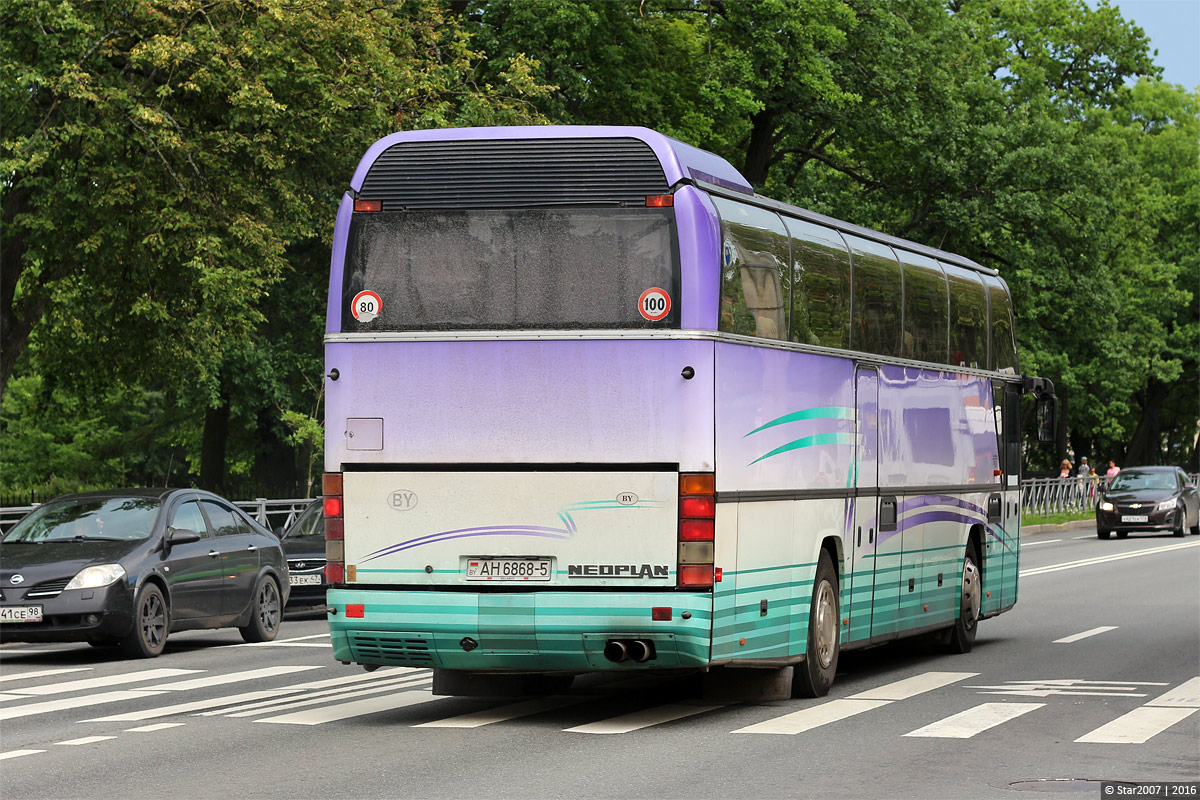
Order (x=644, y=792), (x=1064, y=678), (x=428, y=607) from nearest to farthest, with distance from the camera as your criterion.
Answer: (x=644, y=792) < (x=428, y=607) < (x=1064, y=678)

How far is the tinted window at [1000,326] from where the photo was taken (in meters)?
17.6

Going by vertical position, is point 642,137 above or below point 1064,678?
above

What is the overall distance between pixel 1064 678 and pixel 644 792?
21.3 feet

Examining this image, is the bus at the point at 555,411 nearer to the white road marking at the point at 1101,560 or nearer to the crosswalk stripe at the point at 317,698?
the crosswalk stripe at the point at 317,698

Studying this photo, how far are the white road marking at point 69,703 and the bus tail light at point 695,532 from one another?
4.67 meters

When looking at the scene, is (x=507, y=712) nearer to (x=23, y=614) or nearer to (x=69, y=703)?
(x=69, y=703)

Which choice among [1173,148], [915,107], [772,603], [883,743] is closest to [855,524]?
[772,603]

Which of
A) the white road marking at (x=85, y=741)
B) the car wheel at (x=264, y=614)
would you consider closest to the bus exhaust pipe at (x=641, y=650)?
the white road marking at (x=85, y=741)

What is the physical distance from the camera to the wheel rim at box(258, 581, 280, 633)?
18781 millimetres

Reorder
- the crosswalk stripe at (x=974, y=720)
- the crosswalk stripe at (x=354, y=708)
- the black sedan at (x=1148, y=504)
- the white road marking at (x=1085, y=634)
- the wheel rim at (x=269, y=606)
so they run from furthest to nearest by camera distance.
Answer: the black sedan at (x=1148, y=504)
the wheel rim at (x=269, y=606)
the white road marking at (x=1085, y=634)
the crosswalk stripe at (x=354, y=708)
the crosswalk stripe at (x=974, y=720)

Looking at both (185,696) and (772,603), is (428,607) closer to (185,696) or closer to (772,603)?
(772,603)

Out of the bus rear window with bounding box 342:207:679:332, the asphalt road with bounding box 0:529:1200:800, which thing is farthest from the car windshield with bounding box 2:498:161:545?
the bus rear window with bounding box 342:207:679:332

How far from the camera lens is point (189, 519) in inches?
706

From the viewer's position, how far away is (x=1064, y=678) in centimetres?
1398
